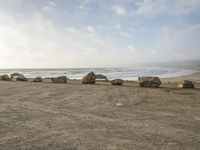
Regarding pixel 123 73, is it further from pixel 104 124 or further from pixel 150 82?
pixel 104 124

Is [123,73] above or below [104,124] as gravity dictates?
above

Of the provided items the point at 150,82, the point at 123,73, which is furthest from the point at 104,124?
the point at 123,73

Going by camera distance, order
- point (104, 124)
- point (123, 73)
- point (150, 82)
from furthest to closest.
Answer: point (123, 73)
point (150, 82)
point (104, 124)

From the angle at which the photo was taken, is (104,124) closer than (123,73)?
Yes

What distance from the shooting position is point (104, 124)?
6.28 metres

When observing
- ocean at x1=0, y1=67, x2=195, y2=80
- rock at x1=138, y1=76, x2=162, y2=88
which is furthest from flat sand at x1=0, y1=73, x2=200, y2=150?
ocean at x1=0, y1=67, x2=195, y2=80

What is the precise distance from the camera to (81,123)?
638 centimetres

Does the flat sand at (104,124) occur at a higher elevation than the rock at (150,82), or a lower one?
lower

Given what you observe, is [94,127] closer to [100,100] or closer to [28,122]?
[28,122]

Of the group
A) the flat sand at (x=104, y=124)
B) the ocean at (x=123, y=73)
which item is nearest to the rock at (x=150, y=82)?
the flat sand at (x=104, y=124)

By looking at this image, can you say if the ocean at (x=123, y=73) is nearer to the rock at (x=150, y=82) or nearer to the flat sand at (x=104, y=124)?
the rock at (x=150, y=82)

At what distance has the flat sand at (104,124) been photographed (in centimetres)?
487

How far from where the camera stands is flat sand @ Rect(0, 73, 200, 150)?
4.87 metres

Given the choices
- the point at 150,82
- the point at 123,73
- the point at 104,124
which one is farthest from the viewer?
the point at 123,73
